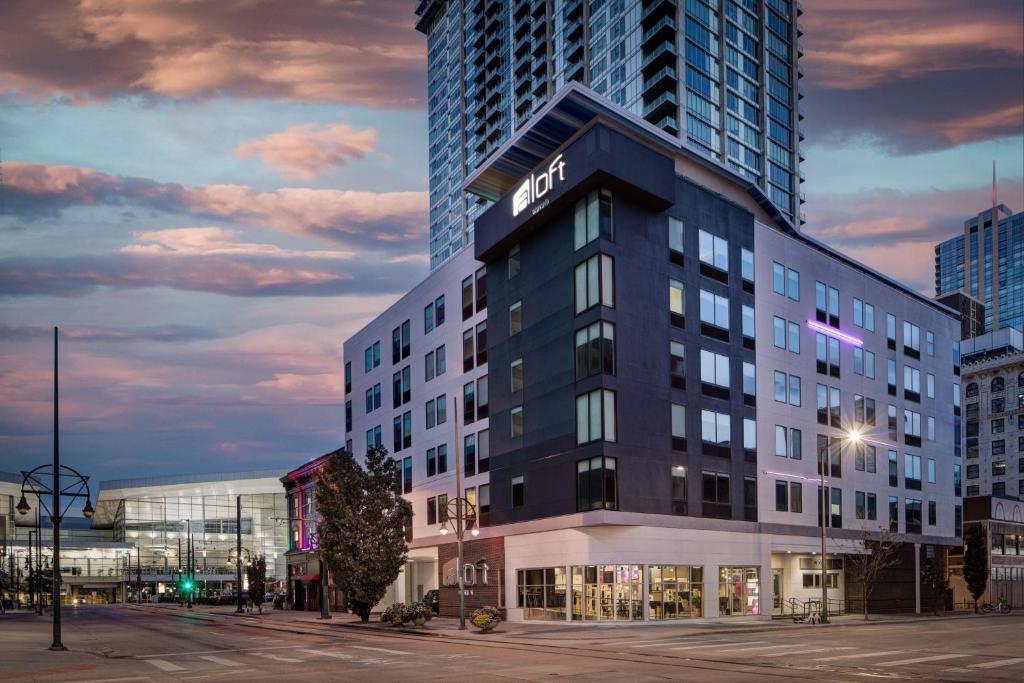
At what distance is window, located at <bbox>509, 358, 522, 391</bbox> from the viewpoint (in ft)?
187

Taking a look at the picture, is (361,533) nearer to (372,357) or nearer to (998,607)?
(372,357)

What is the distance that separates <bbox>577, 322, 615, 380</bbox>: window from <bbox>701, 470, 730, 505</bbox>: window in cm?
923

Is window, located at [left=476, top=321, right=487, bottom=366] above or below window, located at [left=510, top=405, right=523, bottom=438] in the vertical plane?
above

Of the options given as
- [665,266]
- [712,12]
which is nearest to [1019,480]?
[712,12]

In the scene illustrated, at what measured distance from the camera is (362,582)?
191 ft

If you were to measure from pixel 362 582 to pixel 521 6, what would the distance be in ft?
391

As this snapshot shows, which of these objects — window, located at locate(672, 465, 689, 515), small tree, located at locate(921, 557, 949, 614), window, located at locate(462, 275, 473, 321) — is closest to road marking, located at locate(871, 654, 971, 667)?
window, located at locate(672, 465, 689, 515)

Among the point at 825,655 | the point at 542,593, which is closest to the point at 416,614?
the point at 542,593

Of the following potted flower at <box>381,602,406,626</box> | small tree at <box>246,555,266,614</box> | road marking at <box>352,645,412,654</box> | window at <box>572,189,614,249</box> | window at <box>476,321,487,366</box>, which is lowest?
small tree at <box>246,555,266,614</box>

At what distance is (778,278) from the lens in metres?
60.1

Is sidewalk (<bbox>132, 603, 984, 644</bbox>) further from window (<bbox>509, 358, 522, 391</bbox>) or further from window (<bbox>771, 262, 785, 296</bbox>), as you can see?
window (<bbox>771, 262, 785, 296</bbox>)

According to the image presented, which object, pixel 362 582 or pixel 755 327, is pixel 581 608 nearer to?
pixel 362 582

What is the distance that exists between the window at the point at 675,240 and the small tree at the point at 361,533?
23447mm

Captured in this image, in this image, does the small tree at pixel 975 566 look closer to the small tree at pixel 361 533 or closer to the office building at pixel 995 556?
the office building at pixel 995 556
